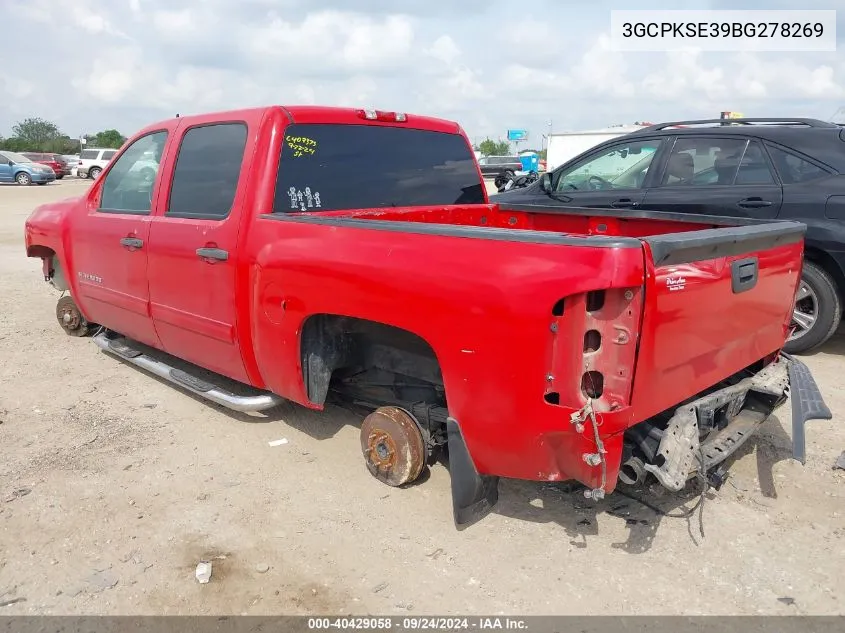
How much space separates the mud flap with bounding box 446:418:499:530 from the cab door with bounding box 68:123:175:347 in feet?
8.40

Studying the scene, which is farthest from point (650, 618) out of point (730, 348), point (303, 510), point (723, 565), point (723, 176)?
point (723, 176)

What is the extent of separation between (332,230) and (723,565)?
2.26 m

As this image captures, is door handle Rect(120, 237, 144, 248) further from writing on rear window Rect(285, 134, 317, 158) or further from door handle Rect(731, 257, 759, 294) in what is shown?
door handle Rect(731, 257, 759, 294)

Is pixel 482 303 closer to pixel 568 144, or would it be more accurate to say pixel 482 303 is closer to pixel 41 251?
pixel 41 251

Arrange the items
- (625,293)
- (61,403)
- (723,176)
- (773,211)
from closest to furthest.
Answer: (625,293), (61,403), (773,211), (723,176)

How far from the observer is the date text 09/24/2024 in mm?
2557

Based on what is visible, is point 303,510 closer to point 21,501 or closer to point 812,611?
point 21,501

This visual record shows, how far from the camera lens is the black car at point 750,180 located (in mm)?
5367

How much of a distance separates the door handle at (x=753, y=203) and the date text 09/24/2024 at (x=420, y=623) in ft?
14.7

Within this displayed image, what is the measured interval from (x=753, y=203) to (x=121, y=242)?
4.97m

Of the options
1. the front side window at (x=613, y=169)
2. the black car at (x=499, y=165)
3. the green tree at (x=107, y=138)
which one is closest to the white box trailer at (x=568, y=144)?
the black car at (x=499, y=165)

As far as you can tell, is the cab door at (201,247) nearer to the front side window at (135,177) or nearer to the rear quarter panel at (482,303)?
the front side window at (135,177)

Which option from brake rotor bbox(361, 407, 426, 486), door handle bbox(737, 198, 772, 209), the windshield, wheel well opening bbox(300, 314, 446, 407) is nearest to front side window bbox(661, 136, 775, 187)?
door handle bbox(737, 198, 772, 209)

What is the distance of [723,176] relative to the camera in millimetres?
6016
